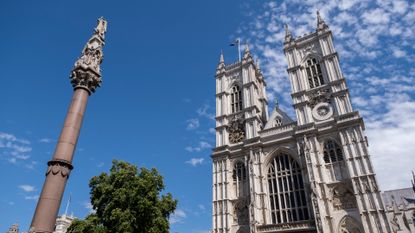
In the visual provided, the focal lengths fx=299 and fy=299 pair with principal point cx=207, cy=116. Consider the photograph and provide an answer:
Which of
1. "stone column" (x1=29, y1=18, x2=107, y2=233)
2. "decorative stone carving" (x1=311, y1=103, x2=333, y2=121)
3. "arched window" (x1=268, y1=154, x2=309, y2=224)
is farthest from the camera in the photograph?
"decorative stone carving" (x1=311, y1=103, x2=333, y2=121)

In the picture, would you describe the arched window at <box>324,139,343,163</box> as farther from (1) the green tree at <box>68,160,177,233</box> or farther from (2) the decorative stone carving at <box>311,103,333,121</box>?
(1) the green tree at <box>68,160,177,233</box>

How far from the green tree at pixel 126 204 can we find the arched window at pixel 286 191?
14312 millimetres

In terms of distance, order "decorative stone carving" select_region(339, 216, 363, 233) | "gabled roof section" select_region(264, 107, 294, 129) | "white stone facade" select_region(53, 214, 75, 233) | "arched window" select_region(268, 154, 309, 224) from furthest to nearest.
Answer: "white stone facade" select_region(53, 214, 75, 233), "gabled roof section" select_region(264, 107, 294, 129), "arched window" select_region(268, 154, 309, 224), "decorative stone carving" select_region(339, 216, 363, 233)

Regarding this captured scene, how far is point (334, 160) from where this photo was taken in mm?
33094

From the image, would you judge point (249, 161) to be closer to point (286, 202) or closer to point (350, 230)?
point (286, 202)

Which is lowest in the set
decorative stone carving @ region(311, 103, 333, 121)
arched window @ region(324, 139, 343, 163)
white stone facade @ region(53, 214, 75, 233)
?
white stone facade @ region(53, 214, 75, 233)

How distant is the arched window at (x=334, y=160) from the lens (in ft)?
105

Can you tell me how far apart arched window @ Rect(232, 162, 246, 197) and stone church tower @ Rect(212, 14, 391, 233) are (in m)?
0.12

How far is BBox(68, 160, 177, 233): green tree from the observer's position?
21.2 m

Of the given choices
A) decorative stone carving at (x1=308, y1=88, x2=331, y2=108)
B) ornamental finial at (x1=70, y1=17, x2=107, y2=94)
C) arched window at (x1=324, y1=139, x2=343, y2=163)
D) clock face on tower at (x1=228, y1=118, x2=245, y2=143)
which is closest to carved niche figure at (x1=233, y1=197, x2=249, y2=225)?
clock face on tower at (x1=228, y1=118, x2=245, y2=143)

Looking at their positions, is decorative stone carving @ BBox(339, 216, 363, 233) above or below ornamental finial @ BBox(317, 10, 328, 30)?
below

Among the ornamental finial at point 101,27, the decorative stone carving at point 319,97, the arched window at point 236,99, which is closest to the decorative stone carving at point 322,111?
the decorative stone carving at point 319,97

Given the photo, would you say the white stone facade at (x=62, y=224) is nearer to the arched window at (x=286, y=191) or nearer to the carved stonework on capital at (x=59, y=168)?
the arched window at (x=286, y=191)

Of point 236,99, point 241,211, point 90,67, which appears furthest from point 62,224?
point 90,67
